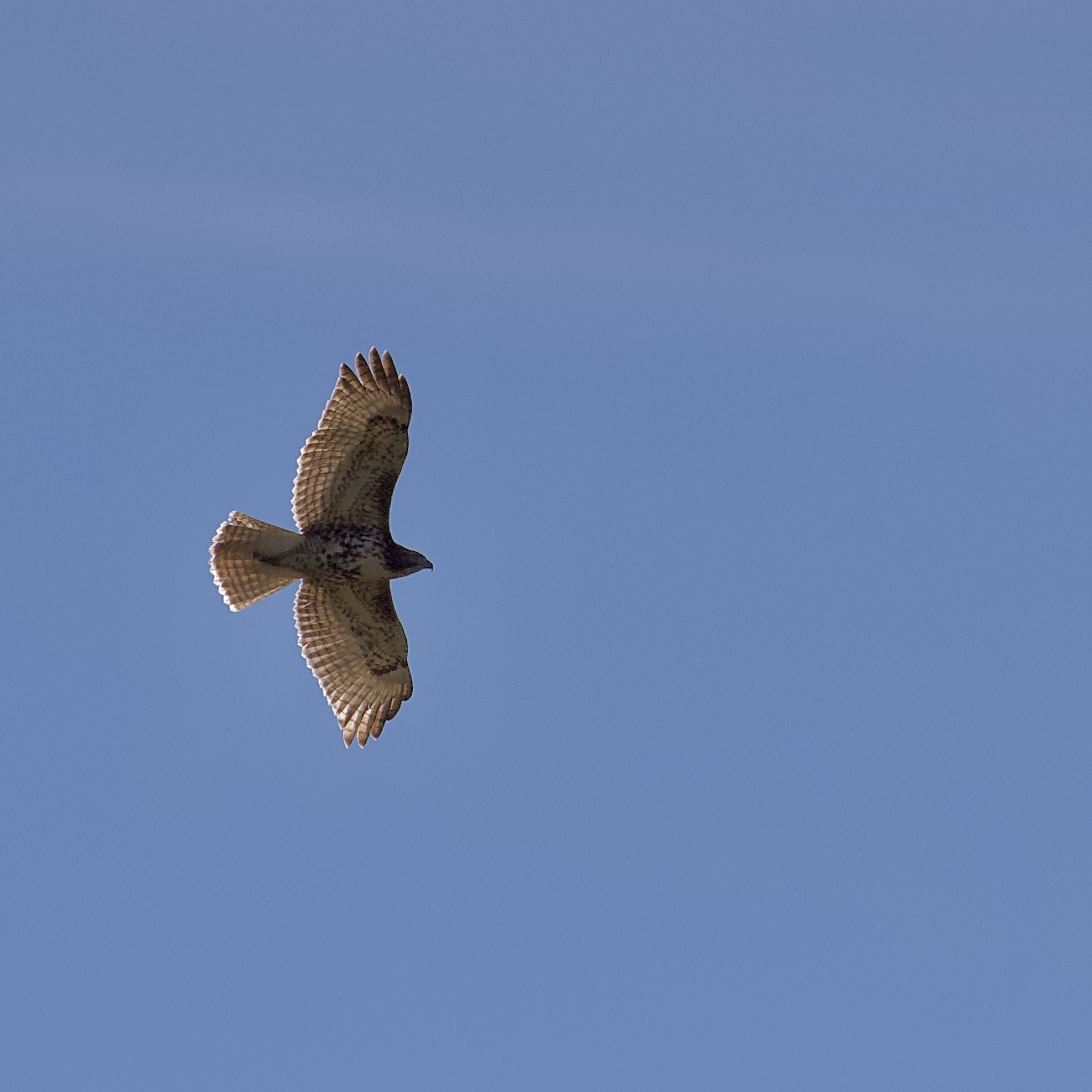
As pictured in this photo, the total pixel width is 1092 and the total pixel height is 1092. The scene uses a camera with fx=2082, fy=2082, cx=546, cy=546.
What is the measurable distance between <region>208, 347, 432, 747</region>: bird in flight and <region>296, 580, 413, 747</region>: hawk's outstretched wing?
0.05ft

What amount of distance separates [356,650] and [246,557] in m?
2.08

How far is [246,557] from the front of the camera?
78.4ft

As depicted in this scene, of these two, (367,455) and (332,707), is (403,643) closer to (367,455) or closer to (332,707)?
(332,707)

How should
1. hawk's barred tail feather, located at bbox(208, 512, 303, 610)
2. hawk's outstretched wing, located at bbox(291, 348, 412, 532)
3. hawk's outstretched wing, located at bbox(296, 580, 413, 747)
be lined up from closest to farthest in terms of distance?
hawk's outstretched wing, located at bbox(291, 348, 412, 532) → hawk's barred tail feather, located at bbox(208, 512, 303, 610) → hawk's outstretched wing, located at bbox(296, 580, 413, 747)

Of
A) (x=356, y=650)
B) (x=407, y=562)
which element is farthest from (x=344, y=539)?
(x=356, y=650)

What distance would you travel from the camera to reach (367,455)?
923 inches

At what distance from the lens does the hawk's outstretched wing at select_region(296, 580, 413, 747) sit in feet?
81.1

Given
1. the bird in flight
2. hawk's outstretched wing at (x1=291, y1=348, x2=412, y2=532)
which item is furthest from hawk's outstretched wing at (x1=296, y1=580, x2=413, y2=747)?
hawk's outstretched wing at (x1=291, y1=348, x2=412, y2=532)

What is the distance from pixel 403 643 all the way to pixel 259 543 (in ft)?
7.82

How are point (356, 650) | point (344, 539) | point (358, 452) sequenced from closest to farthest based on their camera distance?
point (358, 452) → point (344, 539) → point (356, 650)

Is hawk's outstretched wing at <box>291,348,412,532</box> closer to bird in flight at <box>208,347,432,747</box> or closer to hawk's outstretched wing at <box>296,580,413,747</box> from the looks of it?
bird in flight at <box>208,347,432,747</box>

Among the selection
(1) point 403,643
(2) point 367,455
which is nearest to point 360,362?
(2) point 367,455

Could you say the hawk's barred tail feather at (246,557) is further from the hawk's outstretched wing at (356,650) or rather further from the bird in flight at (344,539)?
the hawk's outstretched wing at (356,650)

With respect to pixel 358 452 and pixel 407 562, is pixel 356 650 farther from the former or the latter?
pixel 358 452
